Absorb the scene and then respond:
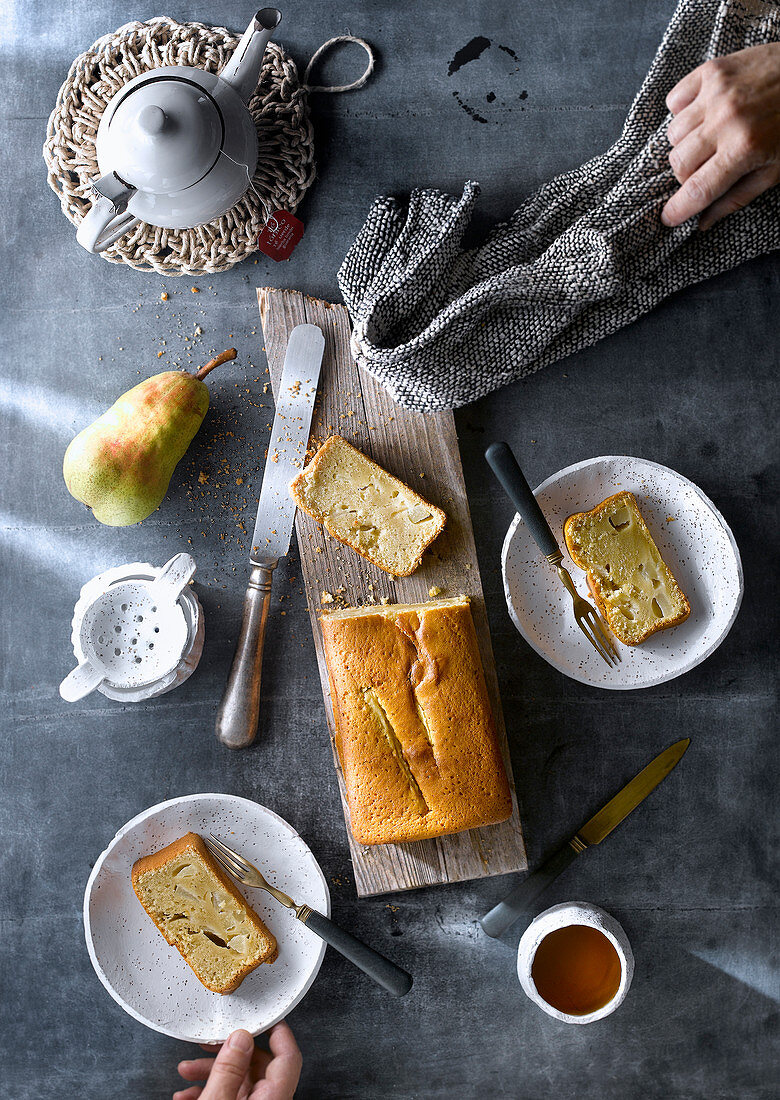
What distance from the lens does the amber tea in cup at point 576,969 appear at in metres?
1.24

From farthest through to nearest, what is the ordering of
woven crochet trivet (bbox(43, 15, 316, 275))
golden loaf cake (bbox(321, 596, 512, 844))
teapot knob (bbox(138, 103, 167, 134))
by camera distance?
A: woven crochet trivet (bbox(43, 15, 316, 275)), golden loaf cake (bbox(321, 596, 512, 844)), teapot knob (bbox(138, 103, 167, 134))

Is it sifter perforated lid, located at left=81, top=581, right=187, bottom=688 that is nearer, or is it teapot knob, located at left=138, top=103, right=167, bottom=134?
teapot knob, located at left=138, top=103, right=167, bottom=134

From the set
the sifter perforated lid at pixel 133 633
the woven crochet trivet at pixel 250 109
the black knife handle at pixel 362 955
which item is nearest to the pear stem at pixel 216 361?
the woven crochet trivet at pixel 250 109

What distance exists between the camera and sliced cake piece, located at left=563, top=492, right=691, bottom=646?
48.9 inches

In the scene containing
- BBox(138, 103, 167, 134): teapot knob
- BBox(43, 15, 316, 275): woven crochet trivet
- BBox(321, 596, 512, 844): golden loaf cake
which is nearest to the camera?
BBox(138, 103, 167, 134): teapot knob

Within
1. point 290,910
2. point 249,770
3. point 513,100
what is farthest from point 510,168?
point 290,910

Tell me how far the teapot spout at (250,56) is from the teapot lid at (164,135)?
58 millimetres

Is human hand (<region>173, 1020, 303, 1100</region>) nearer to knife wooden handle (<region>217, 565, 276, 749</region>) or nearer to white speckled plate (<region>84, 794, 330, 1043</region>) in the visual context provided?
white speckled plate (<region>84, 794, 330, 1043</region>)

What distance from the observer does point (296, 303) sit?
4.33ft

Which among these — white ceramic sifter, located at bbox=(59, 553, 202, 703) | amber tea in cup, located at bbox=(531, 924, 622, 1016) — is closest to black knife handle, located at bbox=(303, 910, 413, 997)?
amber tea in cup, located at bbox=(531, 924, 622, 1016)

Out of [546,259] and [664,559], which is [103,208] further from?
[664,559]

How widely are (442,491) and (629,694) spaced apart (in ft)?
1.71

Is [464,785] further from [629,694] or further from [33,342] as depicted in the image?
[33,342]

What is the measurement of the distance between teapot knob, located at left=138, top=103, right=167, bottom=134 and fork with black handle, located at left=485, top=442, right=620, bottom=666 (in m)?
0.69
